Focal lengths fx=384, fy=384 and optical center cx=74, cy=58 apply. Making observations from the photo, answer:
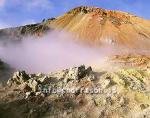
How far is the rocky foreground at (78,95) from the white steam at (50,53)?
963cm

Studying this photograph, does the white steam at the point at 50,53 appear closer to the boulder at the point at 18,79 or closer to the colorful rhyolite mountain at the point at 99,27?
the colorful rhyolite mountain at the point at 99,27

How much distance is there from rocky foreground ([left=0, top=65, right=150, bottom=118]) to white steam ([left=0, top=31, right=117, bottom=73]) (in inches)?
379

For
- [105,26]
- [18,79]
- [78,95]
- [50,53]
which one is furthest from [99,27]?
[78,95]

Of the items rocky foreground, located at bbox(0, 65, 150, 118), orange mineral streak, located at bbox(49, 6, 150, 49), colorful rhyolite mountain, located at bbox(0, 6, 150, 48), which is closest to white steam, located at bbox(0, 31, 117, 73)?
colorful rhyolite mountain, located at bbox(0, 6, 150, 48)

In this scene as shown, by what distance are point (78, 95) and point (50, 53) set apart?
73.1 feet

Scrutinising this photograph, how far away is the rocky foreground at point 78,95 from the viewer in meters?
31.1

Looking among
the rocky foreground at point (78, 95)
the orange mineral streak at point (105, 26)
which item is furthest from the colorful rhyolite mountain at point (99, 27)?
the rocky foreground at point (78, 95)

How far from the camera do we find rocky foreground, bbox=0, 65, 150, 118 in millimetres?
31094

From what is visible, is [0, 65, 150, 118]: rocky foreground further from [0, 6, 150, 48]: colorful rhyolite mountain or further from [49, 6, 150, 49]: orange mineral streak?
[0, 6, 150, 48]: colorful rhyolite mountain

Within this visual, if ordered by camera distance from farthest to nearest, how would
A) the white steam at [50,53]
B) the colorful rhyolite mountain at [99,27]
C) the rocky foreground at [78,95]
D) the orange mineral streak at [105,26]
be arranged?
the colorful rhyolite mountain at [99,27] → the orange mineral streak at [105,26] → the white steam at [50,53] → the rocky foreground at [78,95]

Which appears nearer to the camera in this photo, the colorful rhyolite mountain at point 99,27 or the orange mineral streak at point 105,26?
the orange mineral streak at point 105,26

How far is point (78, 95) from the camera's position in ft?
110

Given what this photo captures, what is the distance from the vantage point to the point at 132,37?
61.1 meters

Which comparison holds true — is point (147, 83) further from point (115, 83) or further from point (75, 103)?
point (75, 103)
